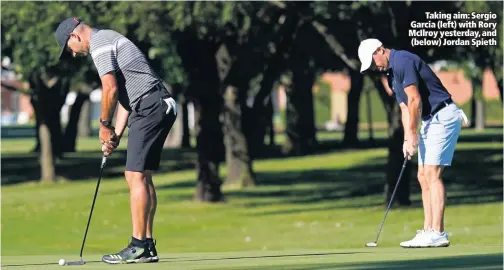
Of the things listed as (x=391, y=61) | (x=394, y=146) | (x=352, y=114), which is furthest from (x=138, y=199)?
(x=352, y=114)

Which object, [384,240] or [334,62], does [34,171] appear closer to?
[334,62]

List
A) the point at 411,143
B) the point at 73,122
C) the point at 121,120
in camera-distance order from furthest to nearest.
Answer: the point at 73,122
the point at 411,143
the point at 121,120

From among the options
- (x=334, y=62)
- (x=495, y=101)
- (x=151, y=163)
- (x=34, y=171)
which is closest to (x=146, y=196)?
(x=151, y=163)

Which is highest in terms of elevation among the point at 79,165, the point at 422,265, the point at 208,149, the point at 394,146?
the point at 422,265

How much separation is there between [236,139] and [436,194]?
75.2ft

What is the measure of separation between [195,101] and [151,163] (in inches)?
758

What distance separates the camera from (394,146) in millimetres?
26812

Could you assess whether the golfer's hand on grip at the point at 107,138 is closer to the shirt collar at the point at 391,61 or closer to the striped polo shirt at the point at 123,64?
the striped polo shirt at the point at 123,64

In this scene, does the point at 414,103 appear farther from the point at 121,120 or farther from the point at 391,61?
the point at 121,120

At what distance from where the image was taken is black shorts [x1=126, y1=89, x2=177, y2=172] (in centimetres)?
1052

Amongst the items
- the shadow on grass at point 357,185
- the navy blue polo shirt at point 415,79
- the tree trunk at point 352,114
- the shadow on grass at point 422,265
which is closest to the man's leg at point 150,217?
the shadow on grass at point 422,265

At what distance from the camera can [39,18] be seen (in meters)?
27.9

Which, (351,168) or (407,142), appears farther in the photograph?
(351,168)

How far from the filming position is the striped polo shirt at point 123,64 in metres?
10.5
